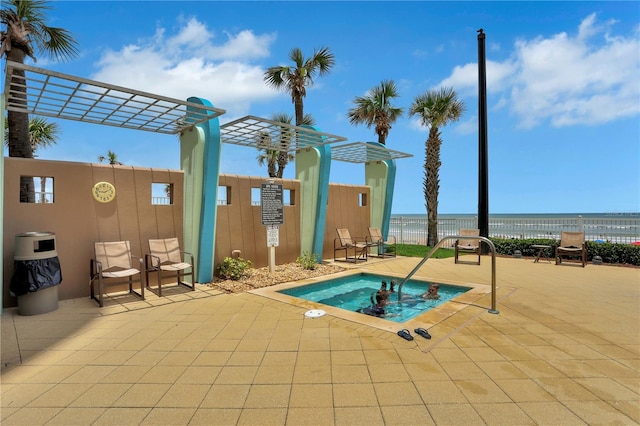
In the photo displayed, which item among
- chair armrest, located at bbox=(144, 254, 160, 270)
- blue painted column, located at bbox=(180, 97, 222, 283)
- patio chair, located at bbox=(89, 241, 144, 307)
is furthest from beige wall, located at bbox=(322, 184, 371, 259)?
patio chair, located at bbox=(89, 241, 144, 307)

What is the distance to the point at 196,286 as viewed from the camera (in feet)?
20.5

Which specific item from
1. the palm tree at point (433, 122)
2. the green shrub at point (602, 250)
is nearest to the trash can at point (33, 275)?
the green shrub at point (602, 250)

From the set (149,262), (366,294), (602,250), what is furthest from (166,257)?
(602,250)

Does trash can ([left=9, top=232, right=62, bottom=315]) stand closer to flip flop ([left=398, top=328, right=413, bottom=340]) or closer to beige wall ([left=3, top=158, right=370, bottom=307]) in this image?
beige wall ([left=3, top=158, right=370, bottom=307])

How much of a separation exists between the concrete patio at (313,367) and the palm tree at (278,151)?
4.71 m

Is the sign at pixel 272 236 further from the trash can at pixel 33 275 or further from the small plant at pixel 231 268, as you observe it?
the trash can at pixel 33 275

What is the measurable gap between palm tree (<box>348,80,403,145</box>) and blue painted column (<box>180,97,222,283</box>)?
1037cm

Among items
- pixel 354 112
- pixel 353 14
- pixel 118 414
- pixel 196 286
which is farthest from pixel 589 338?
pixel 354 112

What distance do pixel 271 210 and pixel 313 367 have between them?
5028mm

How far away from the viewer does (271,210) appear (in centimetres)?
750

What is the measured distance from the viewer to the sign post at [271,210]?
7388mm

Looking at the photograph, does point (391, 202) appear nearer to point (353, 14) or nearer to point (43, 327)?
point (353, 14)

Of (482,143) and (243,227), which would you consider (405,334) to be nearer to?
(243,227)

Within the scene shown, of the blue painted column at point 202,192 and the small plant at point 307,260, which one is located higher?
the blue painted column at point 202,192
